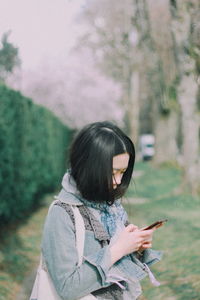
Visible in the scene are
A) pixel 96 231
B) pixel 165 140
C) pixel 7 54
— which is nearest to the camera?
pixel 96 231

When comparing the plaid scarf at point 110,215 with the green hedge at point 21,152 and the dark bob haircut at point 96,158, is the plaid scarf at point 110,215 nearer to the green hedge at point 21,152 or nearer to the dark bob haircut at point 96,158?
the dark bob haircut at point 96,158

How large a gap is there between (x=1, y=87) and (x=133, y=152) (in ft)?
21.9

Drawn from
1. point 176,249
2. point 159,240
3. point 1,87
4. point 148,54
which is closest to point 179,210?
point 159,240

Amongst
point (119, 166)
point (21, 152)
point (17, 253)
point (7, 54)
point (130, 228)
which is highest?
point (7, 54)

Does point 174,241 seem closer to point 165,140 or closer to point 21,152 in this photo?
point 21,152

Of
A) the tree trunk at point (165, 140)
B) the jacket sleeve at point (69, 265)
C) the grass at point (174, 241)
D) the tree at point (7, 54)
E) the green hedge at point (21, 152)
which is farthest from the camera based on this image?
the tree trunk at point (165, 140)

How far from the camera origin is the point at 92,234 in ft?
6.81

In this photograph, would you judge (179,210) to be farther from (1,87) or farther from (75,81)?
(75,81)

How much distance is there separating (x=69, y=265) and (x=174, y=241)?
6960mm

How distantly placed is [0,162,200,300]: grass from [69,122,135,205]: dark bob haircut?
595 millimetres

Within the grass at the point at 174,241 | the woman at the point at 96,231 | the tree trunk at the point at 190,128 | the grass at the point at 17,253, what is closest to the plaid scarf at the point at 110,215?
the woman at the point at 96,231

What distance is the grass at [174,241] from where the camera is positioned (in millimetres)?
5738

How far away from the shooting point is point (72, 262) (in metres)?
1.97

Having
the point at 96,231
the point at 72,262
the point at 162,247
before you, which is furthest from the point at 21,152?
the point at 72,262
